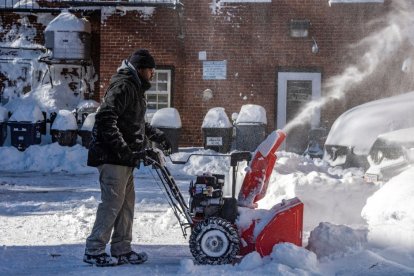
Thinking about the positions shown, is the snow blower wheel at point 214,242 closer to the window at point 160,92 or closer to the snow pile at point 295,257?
the snow pile at point 295,257

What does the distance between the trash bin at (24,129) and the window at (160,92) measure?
10.1 ft

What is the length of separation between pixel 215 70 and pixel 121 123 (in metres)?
11.2

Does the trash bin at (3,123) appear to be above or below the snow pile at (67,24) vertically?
below

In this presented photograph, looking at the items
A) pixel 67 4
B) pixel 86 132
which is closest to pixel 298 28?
pixel 86 132

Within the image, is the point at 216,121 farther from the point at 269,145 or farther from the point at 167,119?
the point at 269,145

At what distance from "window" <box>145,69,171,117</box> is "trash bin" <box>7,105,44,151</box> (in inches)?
121

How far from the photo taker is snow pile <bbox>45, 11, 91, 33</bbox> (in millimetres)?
16172

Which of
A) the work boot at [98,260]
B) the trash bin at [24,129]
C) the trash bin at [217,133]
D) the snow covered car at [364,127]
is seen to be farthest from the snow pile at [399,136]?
the trash bin at [24,129]

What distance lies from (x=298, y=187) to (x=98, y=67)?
11.5m

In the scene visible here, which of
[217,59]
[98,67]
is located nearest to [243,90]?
[217,59]

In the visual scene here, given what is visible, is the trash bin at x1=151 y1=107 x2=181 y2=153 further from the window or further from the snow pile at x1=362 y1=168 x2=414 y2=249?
the snow pile at x1=362 y1=168 x2=414 y2=249

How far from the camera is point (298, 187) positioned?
22.7 feet

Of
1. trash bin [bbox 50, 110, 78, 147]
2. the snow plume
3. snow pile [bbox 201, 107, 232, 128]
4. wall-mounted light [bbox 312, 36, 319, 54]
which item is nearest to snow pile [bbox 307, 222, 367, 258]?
snow pile [bbox 201, 107, 232, 128]

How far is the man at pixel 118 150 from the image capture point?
4797 millimetres
